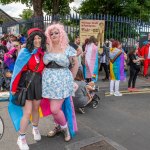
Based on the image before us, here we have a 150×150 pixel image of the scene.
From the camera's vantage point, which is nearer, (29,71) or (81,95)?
(29,71)

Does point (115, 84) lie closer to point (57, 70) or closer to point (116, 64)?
point (116, 64)

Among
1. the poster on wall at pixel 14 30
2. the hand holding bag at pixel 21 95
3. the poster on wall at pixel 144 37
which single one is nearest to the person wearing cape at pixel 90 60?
the poster on wall at pixel 14 30

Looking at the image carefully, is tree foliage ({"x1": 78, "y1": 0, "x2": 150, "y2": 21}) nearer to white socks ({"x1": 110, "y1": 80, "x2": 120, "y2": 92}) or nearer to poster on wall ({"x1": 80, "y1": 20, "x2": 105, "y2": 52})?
poster on wall ({"x1": 80, "y1": 20, "x2": 105, "y2": 52})

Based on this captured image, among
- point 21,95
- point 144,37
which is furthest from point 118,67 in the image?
point 144,37

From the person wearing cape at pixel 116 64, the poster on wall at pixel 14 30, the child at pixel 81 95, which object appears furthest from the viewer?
the poster on wall at pixel 14 30

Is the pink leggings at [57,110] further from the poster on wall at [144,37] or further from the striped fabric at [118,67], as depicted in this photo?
the poster on wall at [144,37]

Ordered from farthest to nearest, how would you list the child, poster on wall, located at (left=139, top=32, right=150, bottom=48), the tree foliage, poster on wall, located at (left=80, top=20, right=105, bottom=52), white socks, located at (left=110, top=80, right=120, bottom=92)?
1. the tree foliage
2. poster on wall, located at (left=139, top=32, right=150, bottom=48)
3. poster on wall, located at (left=80, top=20, right=105, bottom=52)
4. white socks, located at (left=110, top=80, right=120, bottom=92)
5. the child

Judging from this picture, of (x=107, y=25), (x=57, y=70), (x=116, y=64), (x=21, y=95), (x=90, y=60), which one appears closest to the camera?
(x=21, y=95)

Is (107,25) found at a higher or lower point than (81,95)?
higher

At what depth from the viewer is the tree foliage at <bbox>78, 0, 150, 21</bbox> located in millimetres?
15930

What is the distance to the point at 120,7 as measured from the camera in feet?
53.0

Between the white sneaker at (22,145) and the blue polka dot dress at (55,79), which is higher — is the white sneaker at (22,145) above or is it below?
below

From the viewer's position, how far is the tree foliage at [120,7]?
627 inches

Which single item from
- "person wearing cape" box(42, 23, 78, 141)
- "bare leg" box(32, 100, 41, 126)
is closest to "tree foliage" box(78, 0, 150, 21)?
"person wearing cape" box(42, 23, 78, 141)
